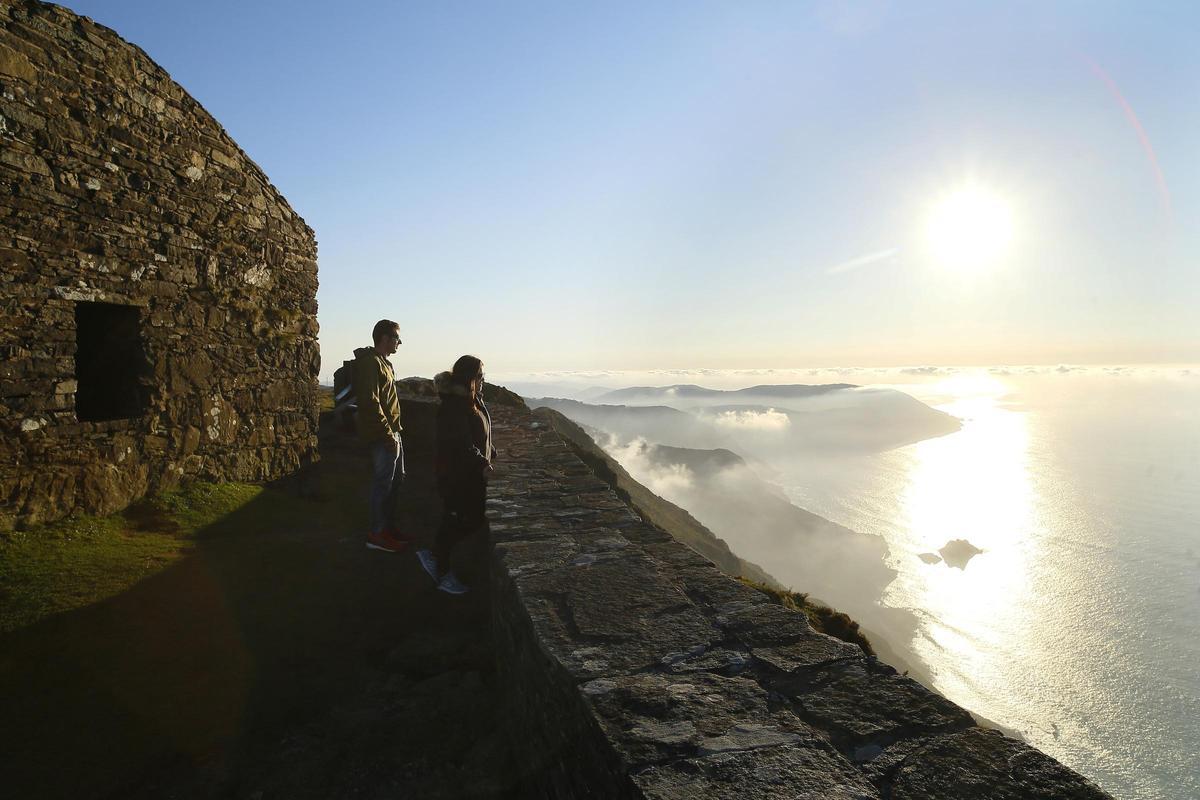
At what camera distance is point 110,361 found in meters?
6.47

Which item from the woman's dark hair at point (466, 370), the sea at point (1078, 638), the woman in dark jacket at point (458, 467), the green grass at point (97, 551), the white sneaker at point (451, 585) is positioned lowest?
the sea at point (1078, 638)

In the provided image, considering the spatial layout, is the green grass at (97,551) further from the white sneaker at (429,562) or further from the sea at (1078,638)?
the sea at (1078,638)

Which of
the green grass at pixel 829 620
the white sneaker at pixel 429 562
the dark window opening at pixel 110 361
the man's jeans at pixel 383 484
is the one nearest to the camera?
the green grass at pixel 829 620

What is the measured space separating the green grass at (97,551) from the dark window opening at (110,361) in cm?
119

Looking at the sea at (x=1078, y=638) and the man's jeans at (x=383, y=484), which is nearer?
the man's jeans at (x=383, y=484)

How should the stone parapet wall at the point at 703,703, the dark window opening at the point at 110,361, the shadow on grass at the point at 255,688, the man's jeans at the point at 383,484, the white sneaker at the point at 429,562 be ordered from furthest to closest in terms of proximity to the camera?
the dark window opening at the point at 110,361 → the man's jeans at the point at 383,484 → the white sneaker at the point at 429,562 → the shadow on grass at the point at 255,688 → the stone parapet wall at the point at 703,703

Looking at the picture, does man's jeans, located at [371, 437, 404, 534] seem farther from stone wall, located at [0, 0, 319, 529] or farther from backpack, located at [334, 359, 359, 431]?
stone wall, located at [0, 0, 319, 529]

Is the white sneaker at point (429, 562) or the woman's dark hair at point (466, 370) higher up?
the woman's dark hair at point (466, 370)

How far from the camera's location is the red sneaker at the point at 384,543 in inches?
239

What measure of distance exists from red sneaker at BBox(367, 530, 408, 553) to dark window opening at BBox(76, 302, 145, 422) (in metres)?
3.09

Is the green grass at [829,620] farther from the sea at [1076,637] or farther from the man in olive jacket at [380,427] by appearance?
the sea at [1076,637]

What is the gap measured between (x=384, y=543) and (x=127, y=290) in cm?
392

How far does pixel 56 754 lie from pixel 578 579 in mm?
2959

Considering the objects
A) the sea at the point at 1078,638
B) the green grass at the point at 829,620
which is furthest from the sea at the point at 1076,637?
the green grass at the point at 829,620
